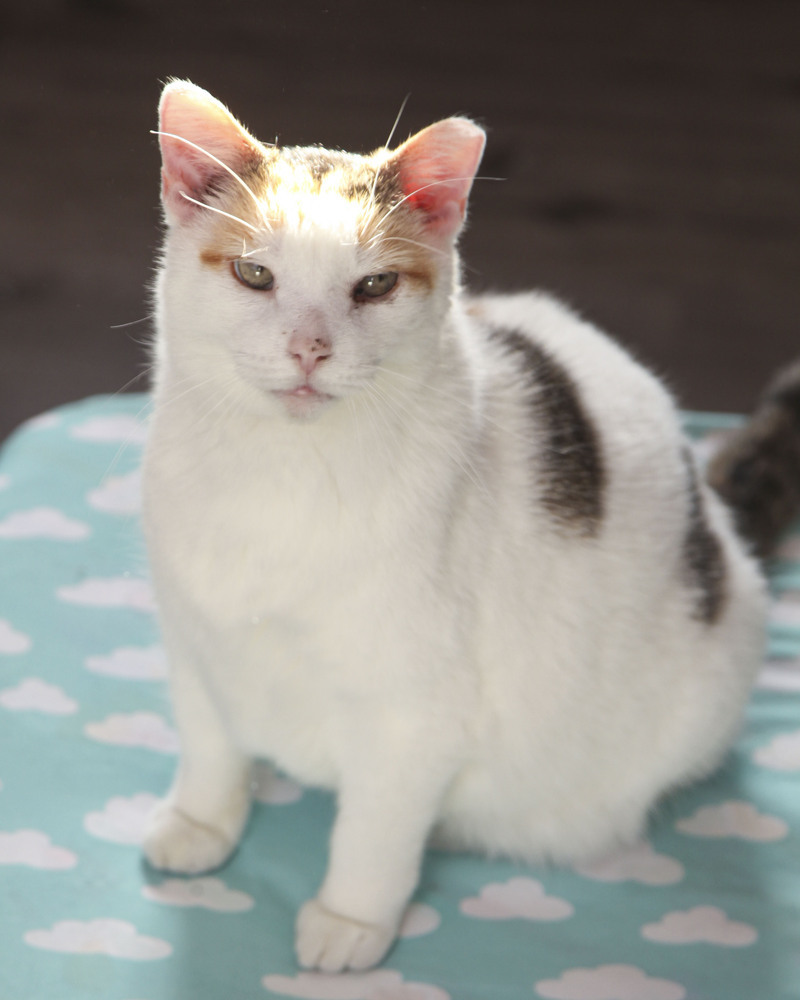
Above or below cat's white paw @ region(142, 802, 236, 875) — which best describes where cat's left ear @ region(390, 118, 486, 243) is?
above

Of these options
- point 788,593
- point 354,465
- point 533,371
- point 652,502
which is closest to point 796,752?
point 788,593

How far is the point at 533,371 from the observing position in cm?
138

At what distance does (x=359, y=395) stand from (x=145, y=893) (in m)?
0.66

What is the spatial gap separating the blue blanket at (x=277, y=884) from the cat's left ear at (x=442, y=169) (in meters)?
0.64

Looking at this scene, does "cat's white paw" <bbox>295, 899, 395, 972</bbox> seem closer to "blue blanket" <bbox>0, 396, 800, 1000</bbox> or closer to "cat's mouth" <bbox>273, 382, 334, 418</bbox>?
"blue blanket" <bbox>0, 396, 800, 1000</bbox>

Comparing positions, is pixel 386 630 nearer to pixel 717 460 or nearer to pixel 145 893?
pixel 145 893

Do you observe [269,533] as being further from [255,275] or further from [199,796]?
[199,796]

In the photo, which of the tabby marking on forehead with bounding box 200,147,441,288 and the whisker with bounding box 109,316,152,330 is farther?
the whisker with bounding box 109,316,152,330

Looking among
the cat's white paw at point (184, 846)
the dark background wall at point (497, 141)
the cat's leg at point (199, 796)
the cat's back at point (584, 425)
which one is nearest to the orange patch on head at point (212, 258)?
the dark background wall at point (497, 141)

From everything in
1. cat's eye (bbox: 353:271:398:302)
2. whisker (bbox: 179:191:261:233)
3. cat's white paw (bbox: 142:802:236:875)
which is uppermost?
whisker (bbox: 179:191:261:233)

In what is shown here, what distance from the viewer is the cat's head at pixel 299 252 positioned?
100cm

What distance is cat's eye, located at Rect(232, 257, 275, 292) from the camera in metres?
1.02

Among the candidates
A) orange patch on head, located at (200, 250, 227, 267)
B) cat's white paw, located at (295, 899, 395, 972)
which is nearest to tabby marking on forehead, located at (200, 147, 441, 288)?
orange patch on head, located at (200, 250, 227, 267)

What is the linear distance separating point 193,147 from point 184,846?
2.63ft
